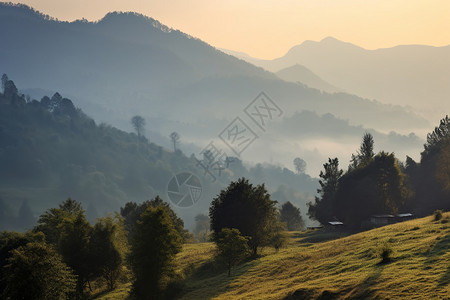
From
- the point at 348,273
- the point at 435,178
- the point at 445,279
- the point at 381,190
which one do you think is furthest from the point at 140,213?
the point at 445,279

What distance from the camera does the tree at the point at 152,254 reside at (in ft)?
225

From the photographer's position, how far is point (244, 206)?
91.9 meters

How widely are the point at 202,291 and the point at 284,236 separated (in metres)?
29.2

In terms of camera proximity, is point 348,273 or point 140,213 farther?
point 140,213

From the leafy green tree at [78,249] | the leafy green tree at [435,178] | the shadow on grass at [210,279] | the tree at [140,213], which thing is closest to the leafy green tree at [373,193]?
Answer: the leafy green tree at [435,178]

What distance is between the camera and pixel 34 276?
5750cm

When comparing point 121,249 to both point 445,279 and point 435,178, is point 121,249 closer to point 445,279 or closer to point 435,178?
point 445,279

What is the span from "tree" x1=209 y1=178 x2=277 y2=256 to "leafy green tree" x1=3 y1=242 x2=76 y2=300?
33.8 metres

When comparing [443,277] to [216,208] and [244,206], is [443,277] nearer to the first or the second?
[244,206]

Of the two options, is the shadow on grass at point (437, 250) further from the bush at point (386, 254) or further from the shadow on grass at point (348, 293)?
the shadow on grass at point (348, 293)

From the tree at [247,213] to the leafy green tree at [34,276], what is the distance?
3381 centimetres

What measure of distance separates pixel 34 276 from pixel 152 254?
18028mm

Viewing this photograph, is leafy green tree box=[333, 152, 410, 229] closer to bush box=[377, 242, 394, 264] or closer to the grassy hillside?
the grassy hillside

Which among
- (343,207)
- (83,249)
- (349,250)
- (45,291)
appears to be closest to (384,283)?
(349,250)
